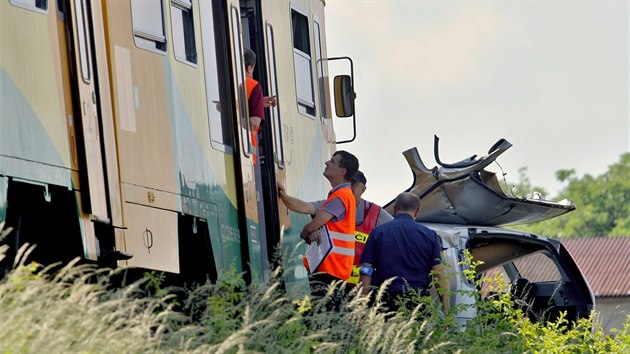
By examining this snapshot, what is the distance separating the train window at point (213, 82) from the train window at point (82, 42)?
206 centimetres

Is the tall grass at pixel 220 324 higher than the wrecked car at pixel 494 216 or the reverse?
the reverse

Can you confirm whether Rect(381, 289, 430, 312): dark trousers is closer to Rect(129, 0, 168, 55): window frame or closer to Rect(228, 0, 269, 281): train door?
Rect(228, 0, 269, 281): train door

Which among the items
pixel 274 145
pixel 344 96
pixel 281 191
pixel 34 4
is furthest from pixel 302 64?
pixel 34 4

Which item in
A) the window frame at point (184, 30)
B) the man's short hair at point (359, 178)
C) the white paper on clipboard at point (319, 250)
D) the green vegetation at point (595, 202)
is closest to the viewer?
the window frame at point (184, 30)

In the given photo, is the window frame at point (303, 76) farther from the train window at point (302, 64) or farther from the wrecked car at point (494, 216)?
the wrecked car at point (494, 216)

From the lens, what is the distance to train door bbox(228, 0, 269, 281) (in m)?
11.9

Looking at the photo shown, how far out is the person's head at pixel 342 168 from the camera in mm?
12625

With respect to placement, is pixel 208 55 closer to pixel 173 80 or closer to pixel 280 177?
pixel 173 80

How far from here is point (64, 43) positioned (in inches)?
367

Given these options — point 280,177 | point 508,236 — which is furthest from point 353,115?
point 280,177

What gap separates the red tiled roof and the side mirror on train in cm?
5188

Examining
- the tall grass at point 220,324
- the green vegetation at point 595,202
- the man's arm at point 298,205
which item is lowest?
the tall grass at point 220,324

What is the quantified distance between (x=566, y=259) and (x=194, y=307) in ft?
24.4

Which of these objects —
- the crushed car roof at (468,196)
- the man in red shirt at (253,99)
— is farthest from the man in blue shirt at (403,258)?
the crushed car roof at (468,196)
